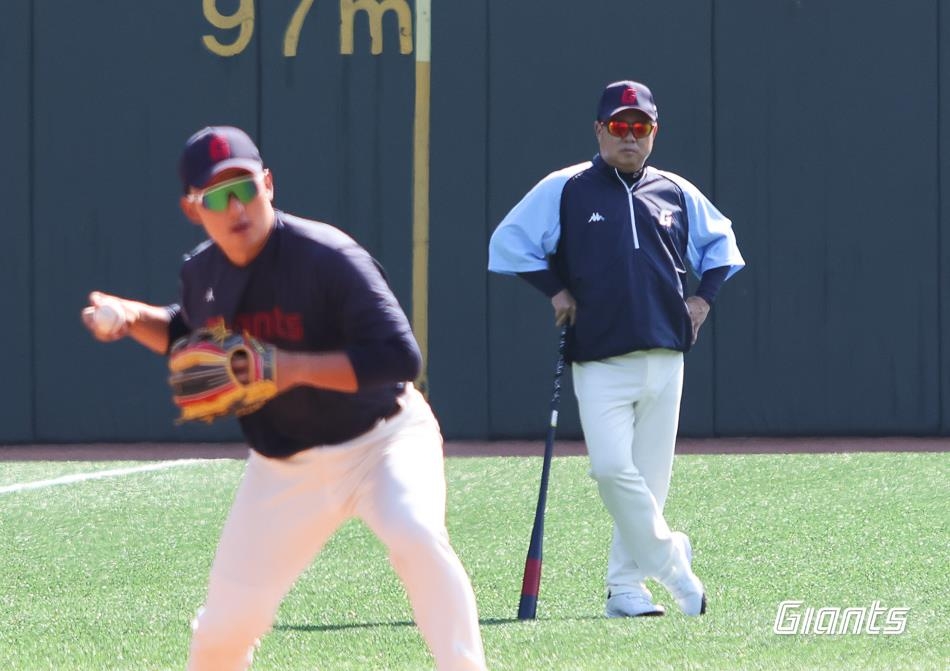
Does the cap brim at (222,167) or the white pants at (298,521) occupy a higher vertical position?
the cap brim at (222,167)

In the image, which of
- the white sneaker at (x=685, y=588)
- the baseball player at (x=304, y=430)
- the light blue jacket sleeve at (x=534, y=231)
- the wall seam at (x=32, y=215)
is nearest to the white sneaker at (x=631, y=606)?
the white sneaker at (x=685, y=588)

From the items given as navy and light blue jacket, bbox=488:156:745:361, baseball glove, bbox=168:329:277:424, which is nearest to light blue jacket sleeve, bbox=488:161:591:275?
navy and light blue jacket, bbox=488:156:745:361

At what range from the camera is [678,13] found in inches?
512

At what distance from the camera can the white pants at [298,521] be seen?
13.6ft

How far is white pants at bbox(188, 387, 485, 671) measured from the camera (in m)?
4.13

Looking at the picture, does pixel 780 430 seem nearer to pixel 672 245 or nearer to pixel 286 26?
pixel 286 26

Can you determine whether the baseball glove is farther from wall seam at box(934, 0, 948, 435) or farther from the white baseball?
wall seam at box(934, 0, 948, 435)

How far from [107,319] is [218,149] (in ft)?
1.82

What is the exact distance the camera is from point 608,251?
6.40 meters

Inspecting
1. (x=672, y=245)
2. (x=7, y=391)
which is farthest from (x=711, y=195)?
(x=672, y=245)

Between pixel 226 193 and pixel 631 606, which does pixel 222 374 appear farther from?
pixel 631 606
